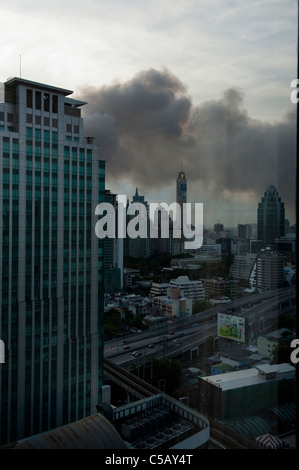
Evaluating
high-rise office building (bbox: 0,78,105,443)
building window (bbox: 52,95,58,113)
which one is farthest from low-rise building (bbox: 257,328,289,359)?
building window (bbox: 52,95,58,113)

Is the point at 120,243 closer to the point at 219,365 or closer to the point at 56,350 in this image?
Result: the point at 56,350

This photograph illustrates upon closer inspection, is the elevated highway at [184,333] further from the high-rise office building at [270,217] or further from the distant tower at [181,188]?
the distant tower at [181,188]

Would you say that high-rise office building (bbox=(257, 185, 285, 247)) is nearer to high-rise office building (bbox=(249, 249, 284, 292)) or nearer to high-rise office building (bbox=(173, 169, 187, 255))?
high-rise office building (bbox=(249, 249, 284, 292))

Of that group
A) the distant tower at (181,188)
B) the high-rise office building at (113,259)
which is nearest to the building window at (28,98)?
the high-rise office building at (113,259)

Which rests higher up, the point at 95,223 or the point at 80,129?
the point at 80,129

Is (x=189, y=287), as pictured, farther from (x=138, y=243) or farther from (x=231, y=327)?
(x=138, y=243)

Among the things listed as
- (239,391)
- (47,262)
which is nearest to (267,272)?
(239,391)

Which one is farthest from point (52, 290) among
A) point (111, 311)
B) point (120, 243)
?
point (111, 311)

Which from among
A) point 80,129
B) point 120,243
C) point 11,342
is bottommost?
point 11,342
